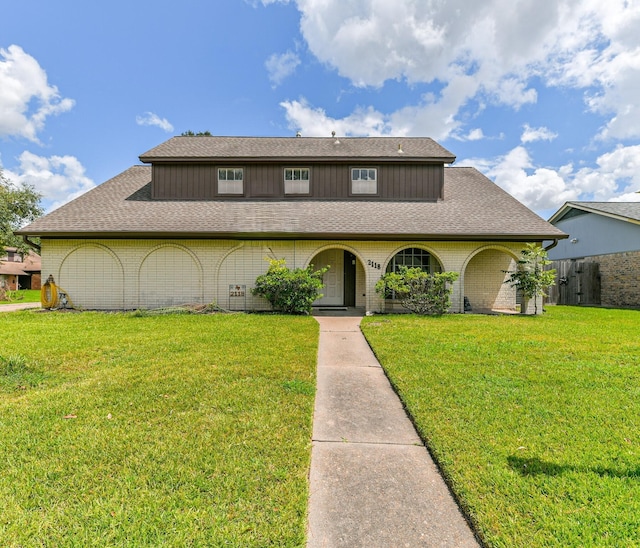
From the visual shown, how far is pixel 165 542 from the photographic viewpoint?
177 centimetres

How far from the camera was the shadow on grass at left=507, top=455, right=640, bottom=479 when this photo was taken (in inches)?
94.0

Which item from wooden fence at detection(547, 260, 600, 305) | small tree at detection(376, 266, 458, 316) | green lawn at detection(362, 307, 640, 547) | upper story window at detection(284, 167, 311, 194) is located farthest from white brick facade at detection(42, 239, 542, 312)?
wooden fence at detection(547, 260, 600, 305)

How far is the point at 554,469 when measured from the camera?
2.44m

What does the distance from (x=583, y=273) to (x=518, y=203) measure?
731 cm

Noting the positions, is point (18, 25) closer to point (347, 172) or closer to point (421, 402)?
point (347, 172)

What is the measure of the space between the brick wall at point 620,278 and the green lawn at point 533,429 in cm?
1066

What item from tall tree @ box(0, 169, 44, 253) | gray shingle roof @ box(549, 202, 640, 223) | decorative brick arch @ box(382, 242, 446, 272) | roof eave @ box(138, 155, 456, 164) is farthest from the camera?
tall tree @ box(0, 169, 44, 253)

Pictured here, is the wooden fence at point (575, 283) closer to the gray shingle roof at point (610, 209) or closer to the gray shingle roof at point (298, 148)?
the gray shingle roof at point (610, 209)

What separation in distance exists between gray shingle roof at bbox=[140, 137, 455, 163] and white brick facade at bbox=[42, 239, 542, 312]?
12.7ft

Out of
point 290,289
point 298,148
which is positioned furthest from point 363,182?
point 290,289

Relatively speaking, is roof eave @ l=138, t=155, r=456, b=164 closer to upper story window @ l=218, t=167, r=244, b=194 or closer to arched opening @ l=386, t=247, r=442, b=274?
upper story window @ l=218, t=167, r=244, b=194

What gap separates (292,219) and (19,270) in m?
36.4

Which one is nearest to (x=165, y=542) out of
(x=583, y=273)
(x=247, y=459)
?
(x=247, y=459)

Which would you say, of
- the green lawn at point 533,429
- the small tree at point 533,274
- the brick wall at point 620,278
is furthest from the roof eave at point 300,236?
the brick wall at point 620,278
